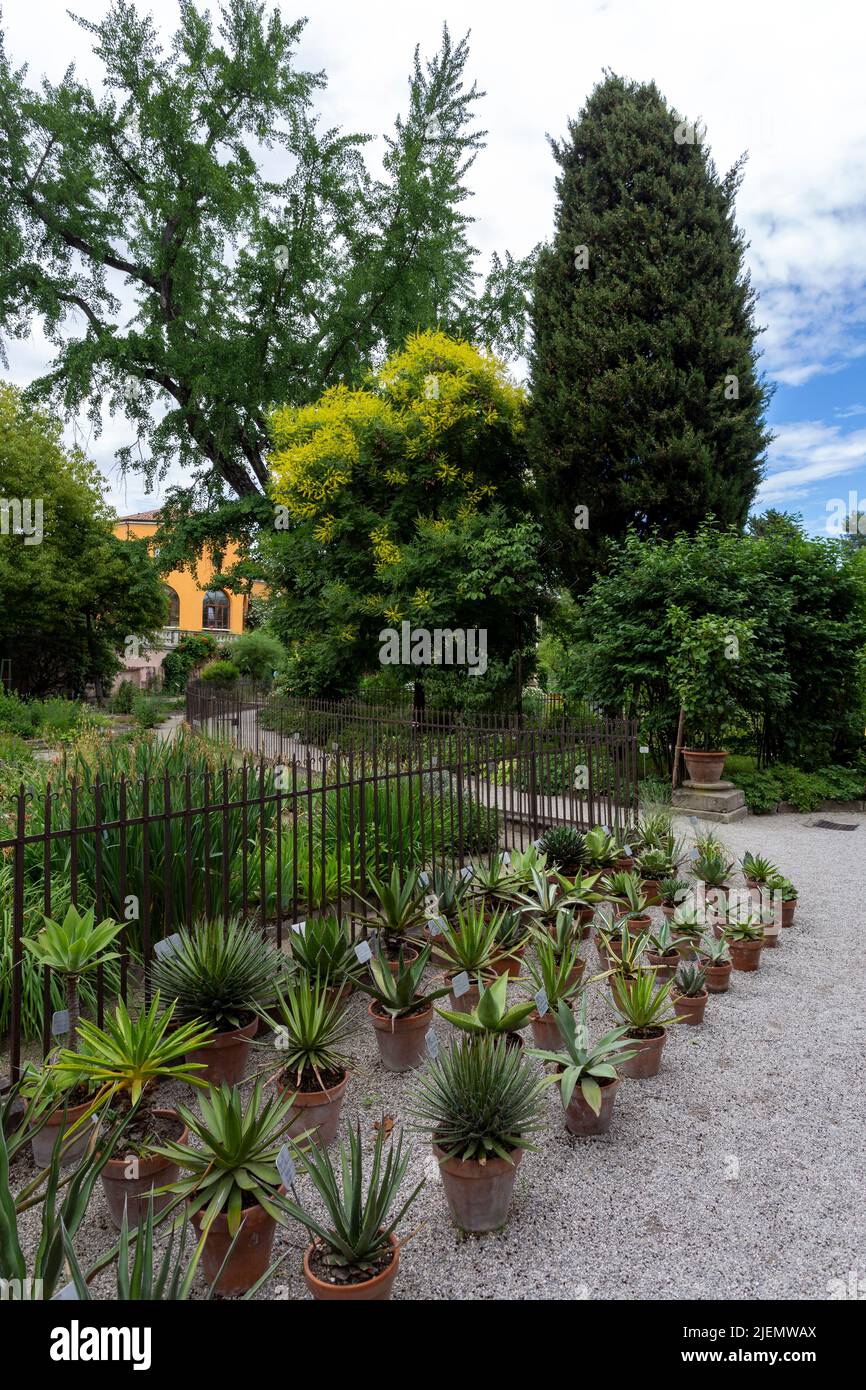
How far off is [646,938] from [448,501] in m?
12.4

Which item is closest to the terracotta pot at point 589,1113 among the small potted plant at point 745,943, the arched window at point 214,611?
the small potted plant at point 745,943

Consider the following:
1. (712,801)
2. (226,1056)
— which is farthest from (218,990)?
(712,801)

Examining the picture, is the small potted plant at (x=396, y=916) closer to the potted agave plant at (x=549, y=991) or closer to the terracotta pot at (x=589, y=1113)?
the potted agave plant at (x=549, y=991)

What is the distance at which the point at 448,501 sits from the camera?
15.7m

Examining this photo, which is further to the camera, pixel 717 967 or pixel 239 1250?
pixel 717 967

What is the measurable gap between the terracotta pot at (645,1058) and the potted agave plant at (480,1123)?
980 millimetres

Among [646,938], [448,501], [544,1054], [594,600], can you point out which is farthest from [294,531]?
[544,1054]

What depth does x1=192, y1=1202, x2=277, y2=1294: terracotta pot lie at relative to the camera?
2412mm

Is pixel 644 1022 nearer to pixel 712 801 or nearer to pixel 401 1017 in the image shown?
pixel 401 1017

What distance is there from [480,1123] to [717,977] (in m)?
2.74

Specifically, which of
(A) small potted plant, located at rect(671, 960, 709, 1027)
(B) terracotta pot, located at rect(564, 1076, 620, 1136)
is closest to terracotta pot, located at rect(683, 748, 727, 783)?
(A) small potted plant, located at rect(671, 960, 709, 1027)

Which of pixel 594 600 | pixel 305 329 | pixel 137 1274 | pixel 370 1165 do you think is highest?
pixel 305 329

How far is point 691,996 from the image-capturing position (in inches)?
175
